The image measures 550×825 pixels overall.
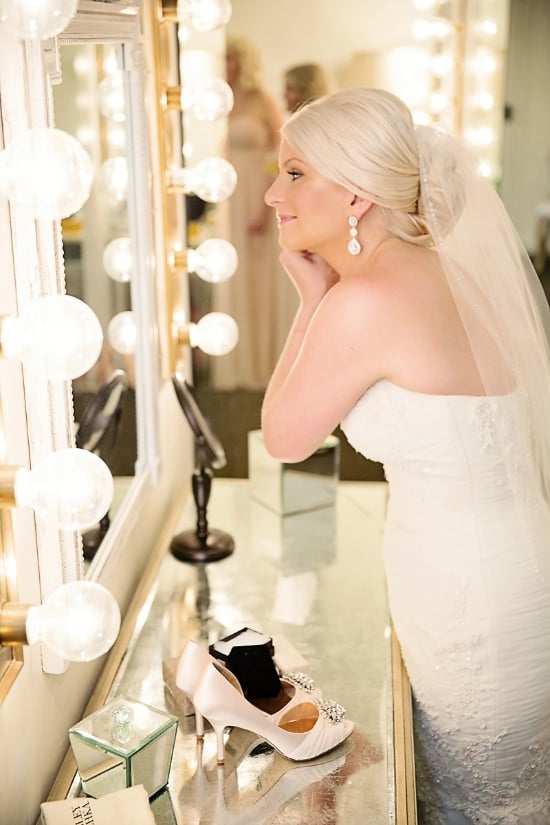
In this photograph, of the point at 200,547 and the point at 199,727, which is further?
the point at 200,547

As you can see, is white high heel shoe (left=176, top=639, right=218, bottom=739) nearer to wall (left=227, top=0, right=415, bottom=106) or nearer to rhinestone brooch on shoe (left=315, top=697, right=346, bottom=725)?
rhinestone brooch on shoe (left=315, top=697, right=346, bottom=725)

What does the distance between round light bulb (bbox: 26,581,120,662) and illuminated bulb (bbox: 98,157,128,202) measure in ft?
2.84

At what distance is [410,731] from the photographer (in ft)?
4.74

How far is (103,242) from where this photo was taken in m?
1.65

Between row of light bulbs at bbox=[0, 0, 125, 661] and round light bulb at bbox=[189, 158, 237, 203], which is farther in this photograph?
round light bulb at bbox=[189, 158, 237, 203]

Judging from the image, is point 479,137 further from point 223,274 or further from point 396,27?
point 223,274

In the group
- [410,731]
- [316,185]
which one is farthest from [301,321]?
[410,731]

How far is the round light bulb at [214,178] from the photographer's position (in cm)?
199

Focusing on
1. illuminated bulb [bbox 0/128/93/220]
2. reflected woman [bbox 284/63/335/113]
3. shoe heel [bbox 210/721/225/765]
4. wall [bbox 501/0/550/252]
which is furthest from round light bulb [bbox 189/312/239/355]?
wall [bbox 501/0/550/252]

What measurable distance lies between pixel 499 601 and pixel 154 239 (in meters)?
1.02

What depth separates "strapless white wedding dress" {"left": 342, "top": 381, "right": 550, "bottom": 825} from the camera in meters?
1.51

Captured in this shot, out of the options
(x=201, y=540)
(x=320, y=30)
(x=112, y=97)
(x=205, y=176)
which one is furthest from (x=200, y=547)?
(x=320, y=30)

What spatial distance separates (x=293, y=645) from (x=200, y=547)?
1.34ft

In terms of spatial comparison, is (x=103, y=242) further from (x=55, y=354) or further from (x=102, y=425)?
(x=55, y=354)
